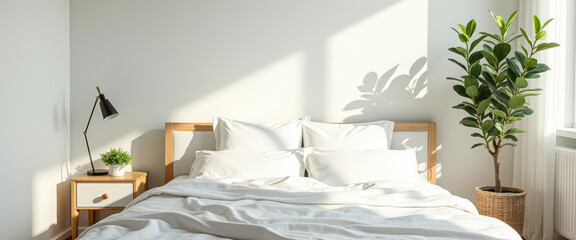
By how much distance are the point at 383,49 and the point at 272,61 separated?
88 cm

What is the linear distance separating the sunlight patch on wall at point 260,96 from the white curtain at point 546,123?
5.73 ft

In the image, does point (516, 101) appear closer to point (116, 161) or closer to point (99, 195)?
point (116, 161)

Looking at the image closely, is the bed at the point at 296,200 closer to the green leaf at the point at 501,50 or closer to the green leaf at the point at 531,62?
the green leaf at the point at 501,50

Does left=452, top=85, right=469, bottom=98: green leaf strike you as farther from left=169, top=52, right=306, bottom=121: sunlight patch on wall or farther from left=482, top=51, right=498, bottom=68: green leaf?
left=169, top=52, right=306, bottom=121: sunlight patch on wall

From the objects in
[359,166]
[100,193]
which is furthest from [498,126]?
[100,193]

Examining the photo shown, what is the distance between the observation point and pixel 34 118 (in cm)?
362

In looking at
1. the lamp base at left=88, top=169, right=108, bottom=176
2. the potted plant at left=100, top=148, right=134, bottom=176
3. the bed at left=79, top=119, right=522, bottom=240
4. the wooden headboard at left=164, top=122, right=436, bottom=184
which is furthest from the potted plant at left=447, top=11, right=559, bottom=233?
the lamp base at left=88, top=169, right=108, bottom=176

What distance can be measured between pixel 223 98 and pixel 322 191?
147 centimetres

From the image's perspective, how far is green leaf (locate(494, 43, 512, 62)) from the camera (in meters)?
3.58

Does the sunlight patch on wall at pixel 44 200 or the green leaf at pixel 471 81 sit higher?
the green leaf at pixel 471 81

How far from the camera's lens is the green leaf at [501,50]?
11.7 ft

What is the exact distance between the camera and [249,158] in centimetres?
361

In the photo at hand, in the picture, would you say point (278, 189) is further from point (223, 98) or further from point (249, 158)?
point (223, 98)

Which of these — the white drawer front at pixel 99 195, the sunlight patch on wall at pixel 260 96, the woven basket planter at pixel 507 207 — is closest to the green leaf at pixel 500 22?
the woven basket planter at pixel 507 207
